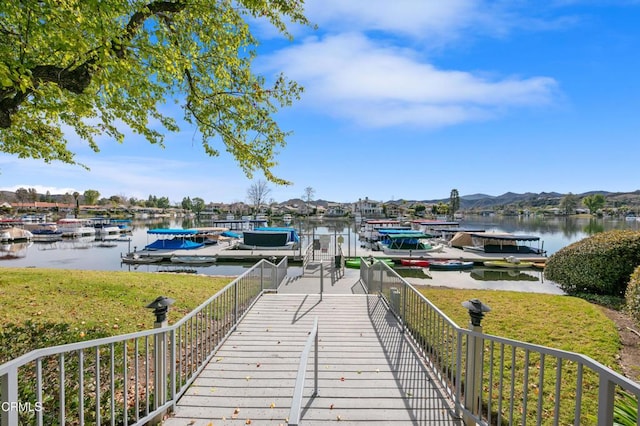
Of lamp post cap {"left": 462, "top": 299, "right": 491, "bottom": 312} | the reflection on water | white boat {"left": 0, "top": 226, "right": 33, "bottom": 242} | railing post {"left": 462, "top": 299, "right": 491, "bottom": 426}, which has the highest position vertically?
lamp post cap {"left": 462, "top": 299, "right": 491, "bottom": 312}

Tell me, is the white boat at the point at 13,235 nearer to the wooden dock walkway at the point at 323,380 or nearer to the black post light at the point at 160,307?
the wooden dock walkway at the point at 323,380

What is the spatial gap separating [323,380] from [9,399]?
3.10 meters

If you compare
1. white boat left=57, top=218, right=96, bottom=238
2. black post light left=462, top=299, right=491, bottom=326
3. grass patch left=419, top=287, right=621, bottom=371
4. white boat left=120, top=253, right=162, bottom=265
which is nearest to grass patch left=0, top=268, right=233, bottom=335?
black post light left=462, top=299, right=491, bottom=326

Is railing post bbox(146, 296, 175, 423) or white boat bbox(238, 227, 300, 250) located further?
white boat bbox(238, 227, 300, 250)

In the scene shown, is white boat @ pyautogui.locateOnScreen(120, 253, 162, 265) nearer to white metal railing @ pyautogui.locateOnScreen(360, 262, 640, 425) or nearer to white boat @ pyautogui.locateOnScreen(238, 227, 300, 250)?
white boat @ pyautogui.locateOnScreen(238, 227, 300, 250)

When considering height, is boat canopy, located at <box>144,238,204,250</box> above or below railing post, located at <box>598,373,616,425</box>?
below

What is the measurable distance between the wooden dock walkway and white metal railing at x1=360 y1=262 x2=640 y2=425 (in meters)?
0.29

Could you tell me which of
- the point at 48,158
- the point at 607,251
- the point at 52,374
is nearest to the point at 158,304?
the point at 52,374

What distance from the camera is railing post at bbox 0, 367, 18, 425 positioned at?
1.65m

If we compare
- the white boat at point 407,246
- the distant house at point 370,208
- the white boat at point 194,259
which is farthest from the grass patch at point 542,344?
the distant house at point 370,208

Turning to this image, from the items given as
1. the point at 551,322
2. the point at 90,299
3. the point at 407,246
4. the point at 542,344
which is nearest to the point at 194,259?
the point at 90,299

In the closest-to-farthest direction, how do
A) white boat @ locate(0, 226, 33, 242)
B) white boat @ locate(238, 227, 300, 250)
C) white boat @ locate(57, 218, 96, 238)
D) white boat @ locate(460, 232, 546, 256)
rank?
white boat @ locate(460, 232, 546, 256), white boat @ locate(238, 227, 300, 250), white boat @ locate(0, 226, 33, 242), white boat @ locate(57, 218, 96, 238)

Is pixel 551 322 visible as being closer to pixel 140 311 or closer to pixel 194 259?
pixel 140 311

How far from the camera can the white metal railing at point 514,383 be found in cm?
205
